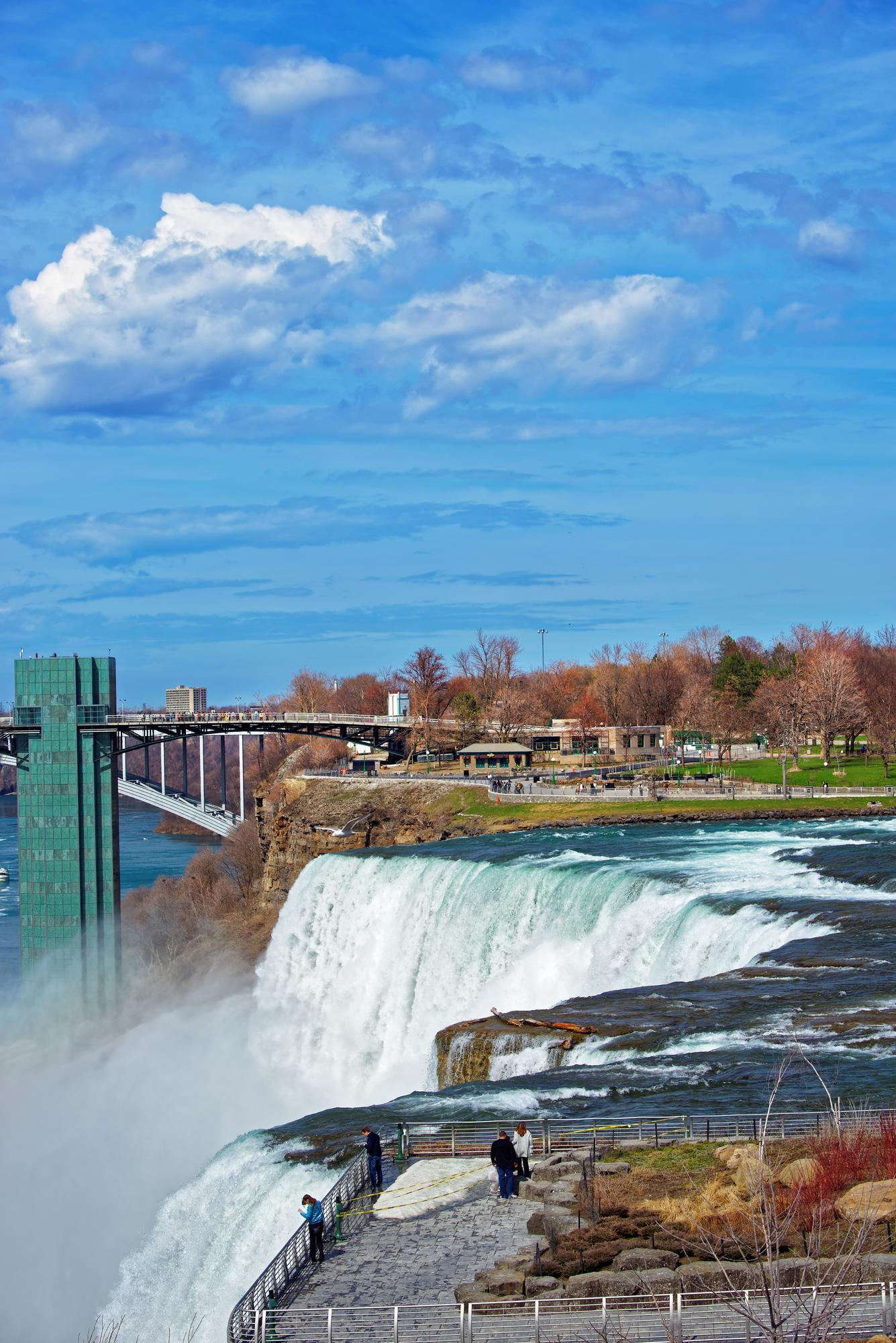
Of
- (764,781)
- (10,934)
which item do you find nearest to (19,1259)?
(764,781)

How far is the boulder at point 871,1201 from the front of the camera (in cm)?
1405

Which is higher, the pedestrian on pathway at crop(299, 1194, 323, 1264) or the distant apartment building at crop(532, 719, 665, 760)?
the distant apartment building at crop(532, 719, 665, 760)

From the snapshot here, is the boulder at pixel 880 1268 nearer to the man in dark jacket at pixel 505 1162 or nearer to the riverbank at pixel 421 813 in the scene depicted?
the man in dark jacket at pixel 505 1162

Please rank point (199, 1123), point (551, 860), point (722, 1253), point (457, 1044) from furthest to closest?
point (551, 860)
point (199, 1123)
point (457, 1044)
point (722, 1253)

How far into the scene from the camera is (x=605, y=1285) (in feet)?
44.2

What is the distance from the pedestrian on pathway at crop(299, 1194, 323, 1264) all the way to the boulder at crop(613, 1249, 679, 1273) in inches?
140

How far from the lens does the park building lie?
76625 millimetres

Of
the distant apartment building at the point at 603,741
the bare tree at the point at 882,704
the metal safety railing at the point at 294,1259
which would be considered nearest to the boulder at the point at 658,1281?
the metal safety railing at the point at 294,1259

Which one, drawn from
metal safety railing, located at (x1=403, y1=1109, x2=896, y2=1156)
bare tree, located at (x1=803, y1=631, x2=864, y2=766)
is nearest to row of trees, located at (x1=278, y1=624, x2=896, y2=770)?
bare tree, located at (x1=803, y1=631, x2=864, y2=766)

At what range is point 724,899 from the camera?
104 feet

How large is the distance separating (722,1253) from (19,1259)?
60.2 ft

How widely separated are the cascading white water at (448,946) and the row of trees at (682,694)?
26.3m

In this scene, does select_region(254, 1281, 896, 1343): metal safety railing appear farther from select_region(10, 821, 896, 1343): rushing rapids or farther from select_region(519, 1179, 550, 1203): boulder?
select_region(10, 821, 896, 1343): rushing rapids

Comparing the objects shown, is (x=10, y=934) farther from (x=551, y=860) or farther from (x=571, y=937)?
(x=571, y=937)
